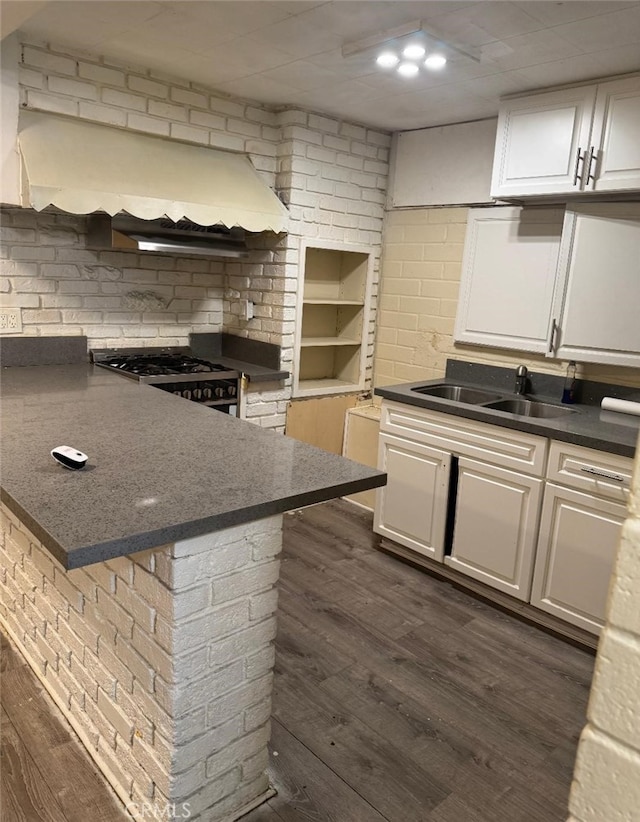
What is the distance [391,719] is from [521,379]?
194 centimetres

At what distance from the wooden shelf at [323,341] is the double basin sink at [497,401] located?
0.82 m

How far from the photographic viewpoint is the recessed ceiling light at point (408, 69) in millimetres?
2727

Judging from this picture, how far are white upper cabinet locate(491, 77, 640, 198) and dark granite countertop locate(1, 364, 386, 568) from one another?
1.82 m

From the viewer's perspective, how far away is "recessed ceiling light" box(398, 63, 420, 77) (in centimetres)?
273

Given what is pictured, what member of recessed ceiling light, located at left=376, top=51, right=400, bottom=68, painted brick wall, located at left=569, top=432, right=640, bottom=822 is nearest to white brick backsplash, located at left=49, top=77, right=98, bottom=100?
recessed ceiling light, located at left=376, top=51, right=400, bottom=68

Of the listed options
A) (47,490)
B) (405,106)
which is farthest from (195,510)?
(405,106)

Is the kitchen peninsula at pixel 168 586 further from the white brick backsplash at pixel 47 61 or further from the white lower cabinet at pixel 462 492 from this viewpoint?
the white brick backsplash at pixel 47 61

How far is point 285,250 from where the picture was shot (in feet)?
12.1

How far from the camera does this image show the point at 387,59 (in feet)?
Answer: 8.75

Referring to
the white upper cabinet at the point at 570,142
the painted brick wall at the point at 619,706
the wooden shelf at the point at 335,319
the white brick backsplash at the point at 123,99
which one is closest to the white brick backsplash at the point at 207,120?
the white brick backsplash at the point at 123,99

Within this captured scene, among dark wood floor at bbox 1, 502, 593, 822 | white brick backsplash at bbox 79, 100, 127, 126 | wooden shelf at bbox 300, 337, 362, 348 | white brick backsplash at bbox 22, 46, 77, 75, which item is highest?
white brick backsplash at bbox 22, 46, 77, 75

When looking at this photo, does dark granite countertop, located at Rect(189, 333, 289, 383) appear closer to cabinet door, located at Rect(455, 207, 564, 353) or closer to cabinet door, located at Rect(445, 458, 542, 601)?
cabinet door, located at Rect(455, 207, 564, 353)

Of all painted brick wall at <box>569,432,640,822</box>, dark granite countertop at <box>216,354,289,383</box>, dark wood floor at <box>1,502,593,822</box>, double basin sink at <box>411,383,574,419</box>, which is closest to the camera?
painted brick wall at <box>569,432,640,822</box>

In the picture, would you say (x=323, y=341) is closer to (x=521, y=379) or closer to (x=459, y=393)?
(x=459, y=393)
